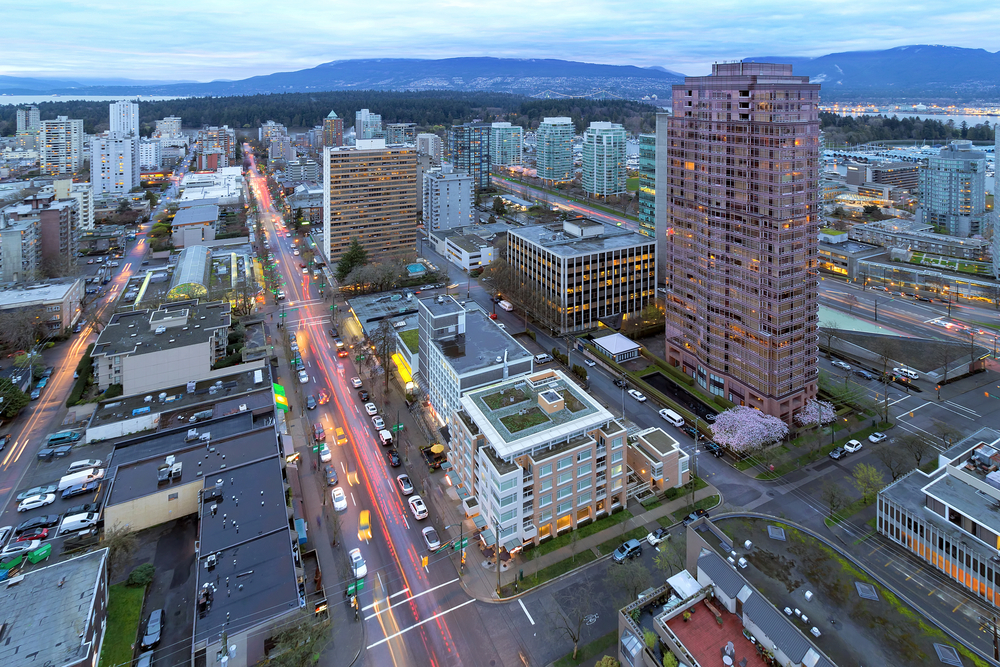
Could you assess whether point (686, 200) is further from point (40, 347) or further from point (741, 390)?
point (40, 347)

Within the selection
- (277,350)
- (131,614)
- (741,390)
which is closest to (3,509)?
(131,614)

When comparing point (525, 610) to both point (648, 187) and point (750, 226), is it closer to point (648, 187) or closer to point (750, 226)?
point (750, 226)

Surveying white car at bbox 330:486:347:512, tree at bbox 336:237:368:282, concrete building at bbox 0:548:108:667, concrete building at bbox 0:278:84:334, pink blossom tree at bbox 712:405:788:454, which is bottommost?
concrete building at bbox 0:548:108:667

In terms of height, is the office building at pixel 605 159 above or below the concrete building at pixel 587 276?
above

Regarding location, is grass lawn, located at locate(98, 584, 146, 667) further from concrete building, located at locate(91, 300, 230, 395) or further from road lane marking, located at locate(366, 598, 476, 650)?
concrete building, located at locate(91, 300, 230, 395)

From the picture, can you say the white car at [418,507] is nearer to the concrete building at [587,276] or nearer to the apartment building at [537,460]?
the apartment building at [537,460]

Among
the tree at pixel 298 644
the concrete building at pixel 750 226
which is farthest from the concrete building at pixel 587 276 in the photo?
the tree at pixel 298 644

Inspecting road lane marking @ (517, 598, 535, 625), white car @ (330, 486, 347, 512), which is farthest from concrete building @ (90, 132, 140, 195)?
road lane marking @ (517, 598, 535, 625)
